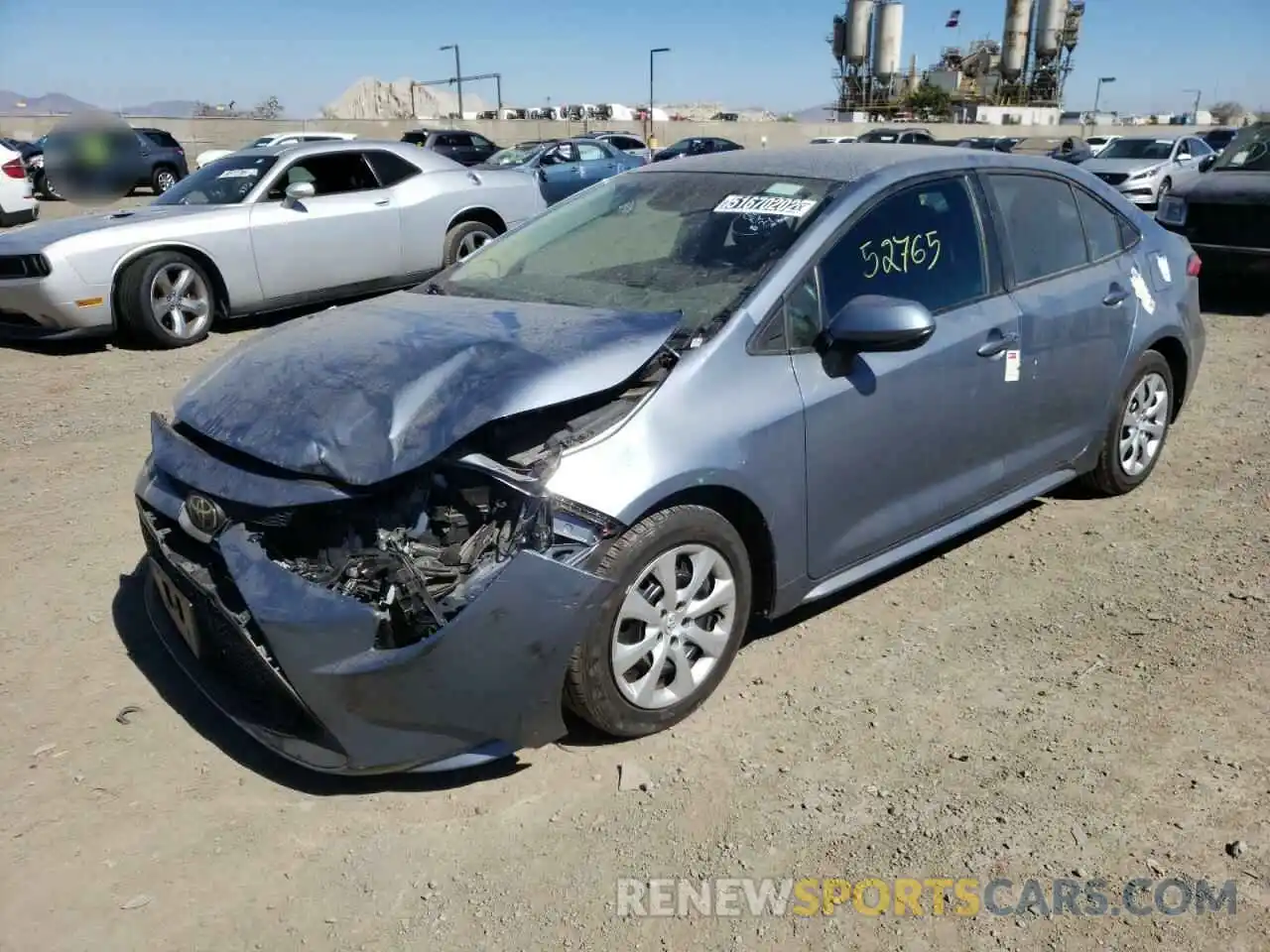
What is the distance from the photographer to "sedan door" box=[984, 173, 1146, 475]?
3.98m

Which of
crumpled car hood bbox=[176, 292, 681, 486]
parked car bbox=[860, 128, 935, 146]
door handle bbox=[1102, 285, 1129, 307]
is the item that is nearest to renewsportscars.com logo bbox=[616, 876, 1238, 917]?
crumpled car hood bbox=[176, 292, 681, 486]

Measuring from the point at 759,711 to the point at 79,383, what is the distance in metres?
5.80

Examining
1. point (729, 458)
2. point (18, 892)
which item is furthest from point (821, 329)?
point (18, 892)

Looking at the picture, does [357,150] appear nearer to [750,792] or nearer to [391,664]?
[391,664]

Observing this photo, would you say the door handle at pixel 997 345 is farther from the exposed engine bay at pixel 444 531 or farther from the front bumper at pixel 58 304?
the front bumper at pixel 58 304

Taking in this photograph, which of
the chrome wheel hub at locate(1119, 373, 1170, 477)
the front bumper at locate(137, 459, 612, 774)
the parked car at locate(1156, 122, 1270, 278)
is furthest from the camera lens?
the parked car at locate(1156, 122, 1270, 278)

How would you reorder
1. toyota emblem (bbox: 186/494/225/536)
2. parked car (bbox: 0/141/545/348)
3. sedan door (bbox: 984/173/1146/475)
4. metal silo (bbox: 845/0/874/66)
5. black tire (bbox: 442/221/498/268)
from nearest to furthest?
toyota emblem (bbox: 186/494/225/536) < sedan door (bbox: 984/173/1146/475) < parked car (bbox: 0/141/545/348) < black tire (bbox: 442/221/498/268) < metal silo (bbox: 845/0/874/66)

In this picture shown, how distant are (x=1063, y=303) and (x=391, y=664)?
309cm

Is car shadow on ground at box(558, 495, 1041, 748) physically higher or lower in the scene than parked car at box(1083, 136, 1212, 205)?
lower

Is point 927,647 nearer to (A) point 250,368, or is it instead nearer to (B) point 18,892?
(A) point 250,368

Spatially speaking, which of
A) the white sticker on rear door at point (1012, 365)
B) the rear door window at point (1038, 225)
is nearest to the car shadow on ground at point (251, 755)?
the white sticker on rear door at point (1012, 365)

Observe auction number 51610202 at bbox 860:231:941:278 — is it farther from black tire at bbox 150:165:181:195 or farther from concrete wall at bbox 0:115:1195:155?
concrete wall at bbox 0:115:1195:155

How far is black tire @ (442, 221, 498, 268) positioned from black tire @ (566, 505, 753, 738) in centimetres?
673

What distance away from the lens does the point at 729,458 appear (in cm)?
293
